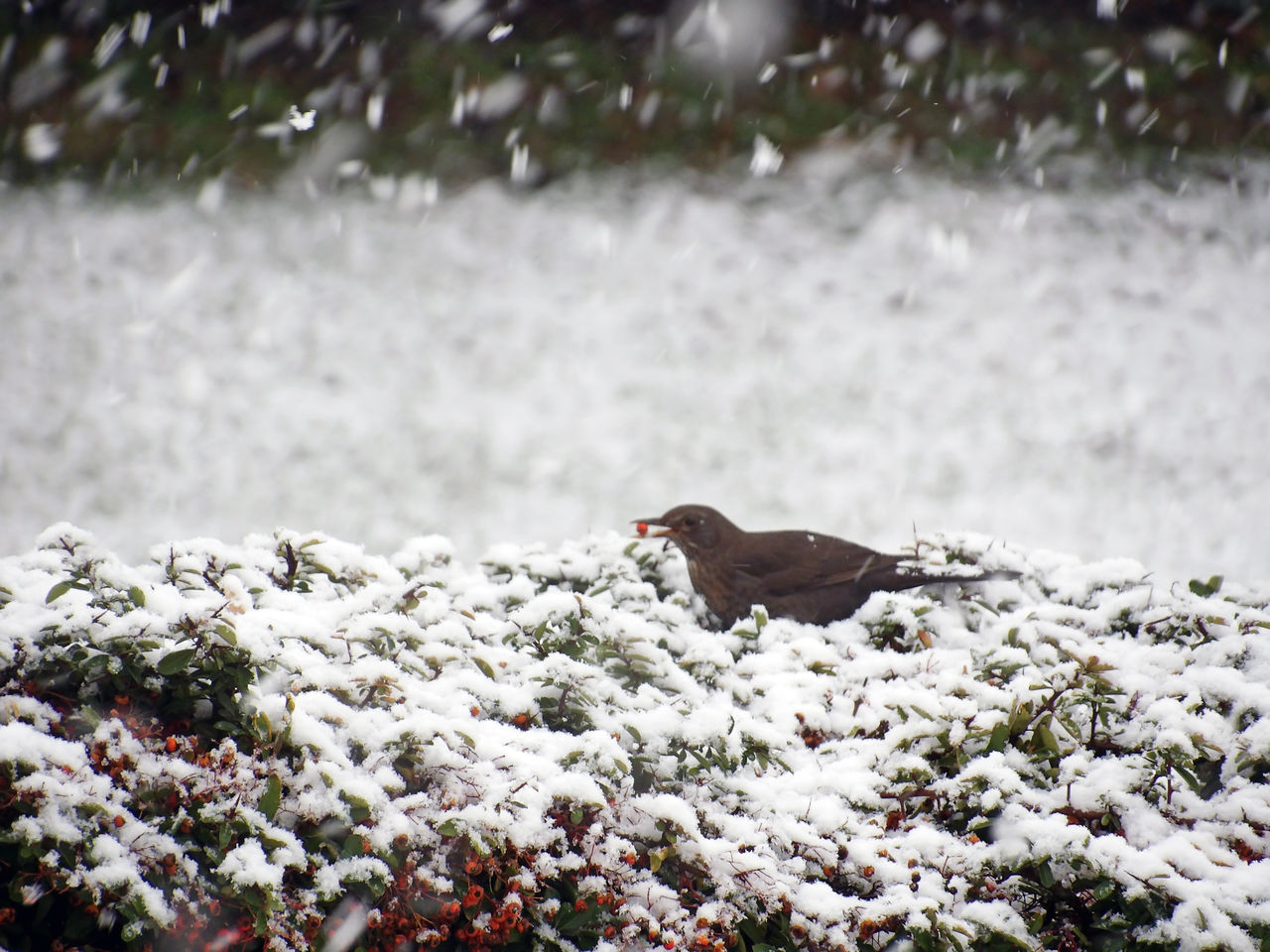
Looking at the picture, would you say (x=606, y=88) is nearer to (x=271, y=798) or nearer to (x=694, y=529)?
(x=694, y=529)

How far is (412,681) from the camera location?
2.28 meters

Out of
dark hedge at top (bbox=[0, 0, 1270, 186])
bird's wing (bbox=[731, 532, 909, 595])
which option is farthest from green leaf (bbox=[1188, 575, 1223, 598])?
dark hedge at top (bbox=[0, 0, 1270, 186])

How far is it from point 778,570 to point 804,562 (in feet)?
0.33

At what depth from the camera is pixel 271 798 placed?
5.85 feet

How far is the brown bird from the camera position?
11.8ft

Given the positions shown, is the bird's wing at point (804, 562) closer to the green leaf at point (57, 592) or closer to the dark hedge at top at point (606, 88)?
the green leaf at point (57, 592)

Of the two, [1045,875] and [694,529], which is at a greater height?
[694,529]

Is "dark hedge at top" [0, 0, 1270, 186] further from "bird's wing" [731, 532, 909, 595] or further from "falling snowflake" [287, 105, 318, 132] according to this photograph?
"bird's wing" [731, 532, 909, 595]

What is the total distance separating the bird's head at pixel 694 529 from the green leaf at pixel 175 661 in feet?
6.69

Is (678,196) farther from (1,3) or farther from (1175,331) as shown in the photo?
(1,3)

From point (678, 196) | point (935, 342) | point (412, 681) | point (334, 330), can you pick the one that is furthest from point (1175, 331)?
point (412, 681)

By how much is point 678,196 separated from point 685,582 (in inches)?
283

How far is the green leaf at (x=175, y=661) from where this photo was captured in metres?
1.87

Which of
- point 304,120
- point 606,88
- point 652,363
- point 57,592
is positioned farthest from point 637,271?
point 57,592
